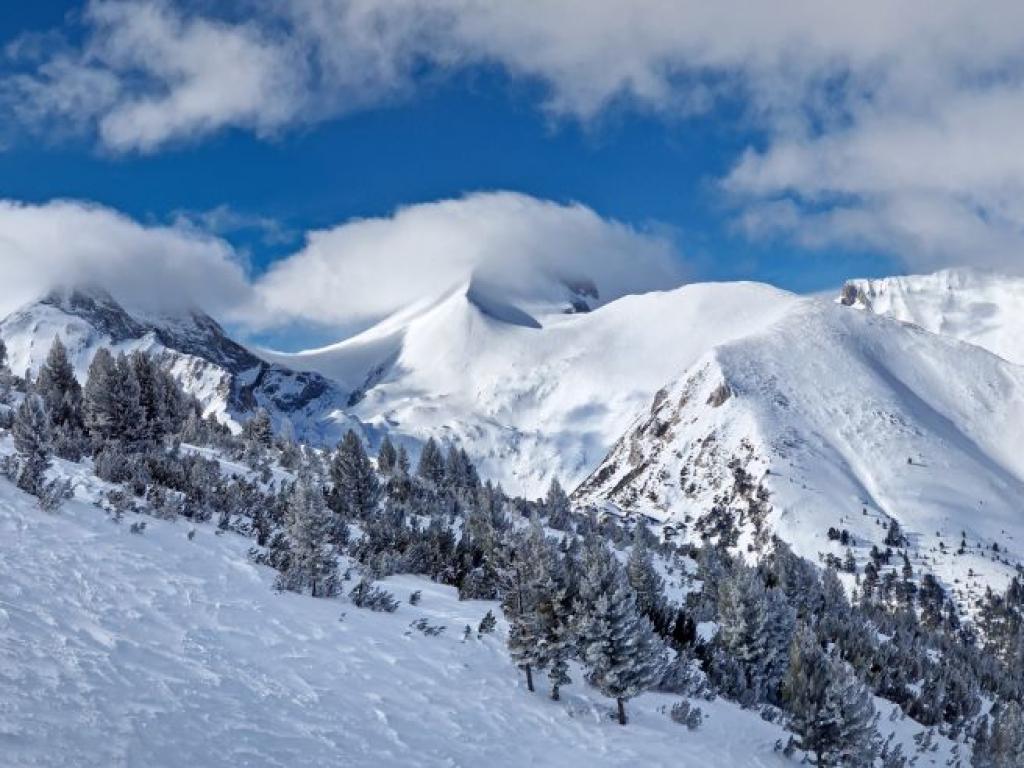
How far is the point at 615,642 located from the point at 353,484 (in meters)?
22.7

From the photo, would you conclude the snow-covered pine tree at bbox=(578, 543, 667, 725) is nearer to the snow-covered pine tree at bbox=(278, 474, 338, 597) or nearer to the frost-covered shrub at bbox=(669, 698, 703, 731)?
the frost-covered shrub at bbox=(669, 698, 703, 731)

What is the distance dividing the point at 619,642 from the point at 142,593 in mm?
10398

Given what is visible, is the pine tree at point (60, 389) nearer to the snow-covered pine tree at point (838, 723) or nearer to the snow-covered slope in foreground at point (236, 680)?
the snow-covered slope in foreground at point (236, 680)

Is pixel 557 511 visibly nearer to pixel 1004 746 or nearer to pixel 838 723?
pixel 1004 746

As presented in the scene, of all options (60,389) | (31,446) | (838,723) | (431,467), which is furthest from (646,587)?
(431,467)

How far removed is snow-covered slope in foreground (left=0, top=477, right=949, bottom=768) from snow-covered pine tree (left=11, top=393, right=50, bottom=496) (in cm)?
94

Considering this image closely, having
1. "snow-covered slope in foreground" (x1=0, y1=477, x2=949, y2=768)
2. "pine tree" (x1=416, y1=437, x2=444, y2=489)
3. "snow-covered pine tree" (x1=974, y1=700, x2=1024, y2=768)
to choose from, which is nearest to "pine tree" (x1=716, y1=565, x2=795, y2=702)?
"snow-covered pine tree" (x1=974, y1=700, x2=1024, y2=768)

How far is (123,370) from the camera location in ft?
115

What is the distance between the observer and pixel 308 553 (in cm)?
2019

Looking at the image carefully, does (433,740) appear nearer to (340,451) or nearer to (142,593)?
(142,593)

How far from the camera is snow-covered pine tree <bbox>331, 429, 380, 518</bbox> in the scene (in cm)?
3712

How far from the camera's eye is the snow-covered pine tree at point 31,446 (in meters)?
18.0

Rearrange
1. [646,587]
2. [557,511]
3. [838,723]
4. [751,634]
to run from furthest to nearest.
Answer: [557,511], [646,587], [751,634], [838,723]

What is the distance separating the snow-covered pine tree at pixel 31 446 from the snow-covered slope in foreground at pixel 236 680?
37.0 inches
